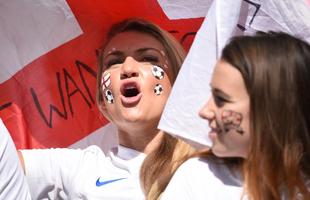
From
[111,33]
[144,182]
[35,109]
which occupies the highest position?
[111,33]

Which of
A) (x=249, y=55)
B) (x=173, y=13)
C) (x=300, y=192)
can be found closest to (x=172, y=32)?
(x=173, y=13)

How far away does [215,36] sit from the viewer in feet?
3.57

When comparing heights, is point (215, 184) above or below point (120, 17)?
below

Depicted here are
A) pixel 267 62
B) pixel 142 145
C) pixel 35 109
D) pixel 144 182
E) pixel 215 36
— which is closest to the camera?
pixel 267 62

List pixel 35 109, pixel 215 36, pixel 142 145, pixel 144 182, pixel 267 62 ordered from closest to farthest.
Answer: pixel 267 62
pixel 215 36
pixel 144 182
pixel 142 145
pixel 35 109

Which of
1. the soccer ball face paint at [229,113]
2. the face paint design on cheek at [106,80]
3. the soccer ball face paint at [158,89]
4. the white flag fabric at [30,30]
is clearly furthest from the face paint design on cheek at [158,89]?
the soccer ball face paint at [229,113]

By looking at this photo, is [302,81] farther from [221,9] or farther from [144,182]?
[144,182]

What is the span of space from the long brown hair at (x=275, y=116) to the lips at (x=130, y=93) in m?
0.37

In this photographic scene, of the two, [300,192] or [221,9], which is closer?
[300,192]

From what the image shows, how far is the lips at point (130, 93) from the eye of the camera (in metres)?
1.27

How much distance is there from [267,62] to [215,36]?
0.20m

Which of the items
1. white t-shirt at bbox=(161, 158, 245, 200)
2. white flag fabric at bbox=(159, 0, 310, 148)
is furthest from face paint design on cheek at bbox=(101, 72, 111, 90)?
white t-shirt at bbox=(161, 158, 245, 200)

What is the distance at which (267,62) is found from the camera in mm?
910

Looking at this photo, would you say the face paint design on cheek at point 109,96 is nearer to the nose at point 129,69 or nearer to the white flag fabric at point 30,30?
the nose at point 129,69
